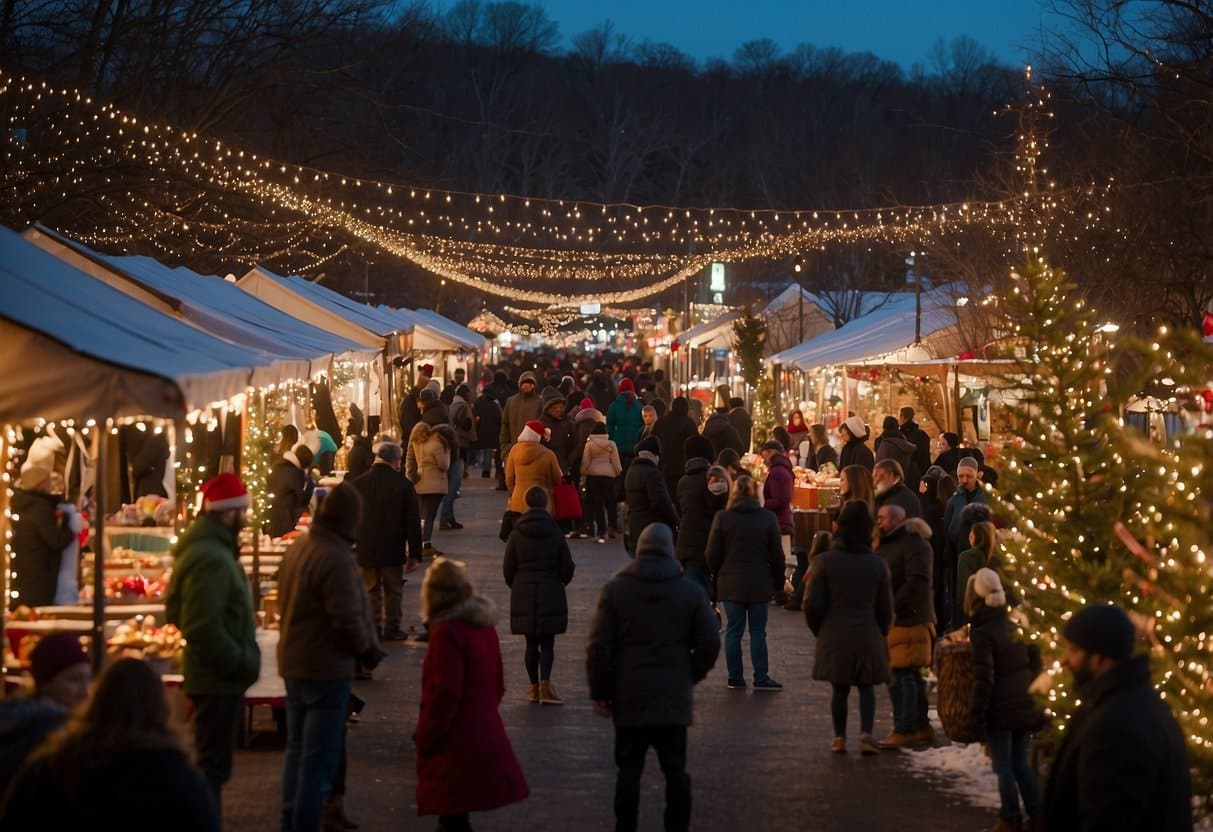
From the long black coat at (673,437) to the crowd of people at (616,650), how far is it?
10.6 feet

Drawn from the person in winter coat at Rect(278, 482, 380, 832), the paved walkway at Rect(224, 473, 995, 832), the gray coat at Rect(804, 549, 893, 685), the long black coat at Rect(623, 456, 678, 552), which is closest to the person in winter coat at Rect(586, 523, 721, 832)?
the paved walkway at Rect(224, 473, 995, 832)

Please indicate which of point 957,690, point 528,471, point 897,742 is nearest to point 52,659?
point 957,690

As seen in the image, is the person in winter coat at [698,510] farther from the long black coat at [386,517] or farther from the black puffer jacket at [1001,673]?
the black puffer jacket at [1001,673]

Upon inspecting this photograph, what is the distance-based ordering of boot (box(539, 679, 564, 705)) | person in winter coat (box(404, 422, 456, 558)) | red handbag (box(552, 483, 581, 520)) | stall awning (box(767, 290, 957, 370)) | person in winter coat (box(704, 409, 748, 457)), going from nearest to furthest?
boot (box(539, 679, 564, 705))
red handbag (box(552, 483, 581, 520))
person in winter coat (box(404, 422, 456, 558))
person in winter coat (box(704, 409, 748, 457))
stall awning (box(767, 290, 957, 370))

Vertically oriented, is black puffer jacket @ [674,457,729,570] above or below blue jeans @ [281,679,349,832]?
above

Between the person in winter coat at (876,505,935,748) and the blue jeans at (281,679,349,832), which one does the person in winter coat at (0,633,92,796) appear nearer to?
the blue jeans at (281,679,349,832)

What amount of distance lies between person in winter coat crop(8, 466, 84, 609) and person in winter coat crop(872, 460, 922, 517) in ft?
17.0

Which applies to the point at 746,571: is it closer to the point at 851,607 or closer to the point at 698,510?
the point at 698,510

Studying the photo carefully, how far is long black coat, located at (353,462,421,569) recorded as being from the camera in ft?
40.4

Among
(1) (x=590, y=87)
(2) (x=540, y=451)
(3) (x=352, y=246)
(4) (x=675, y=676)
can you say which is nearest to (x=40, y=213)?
(2) (x=540, y=451)

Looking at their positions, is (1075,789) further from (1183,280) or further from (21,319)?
(1183,280)

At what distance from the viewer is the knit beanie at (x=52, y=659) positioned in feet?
16.4

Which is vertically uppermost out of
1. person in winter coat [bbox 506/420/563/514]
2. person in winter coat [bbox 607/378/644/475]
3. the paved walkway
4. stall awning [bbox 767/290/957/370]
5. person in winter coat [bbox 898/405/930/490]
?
stall awning [bbox 767/290/957/370]

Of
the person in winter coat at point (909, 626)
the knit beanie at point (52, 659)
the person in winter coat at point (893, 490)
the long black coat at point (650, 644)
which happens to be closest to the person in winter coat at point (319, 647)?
the long black coat at point (650, 644)
